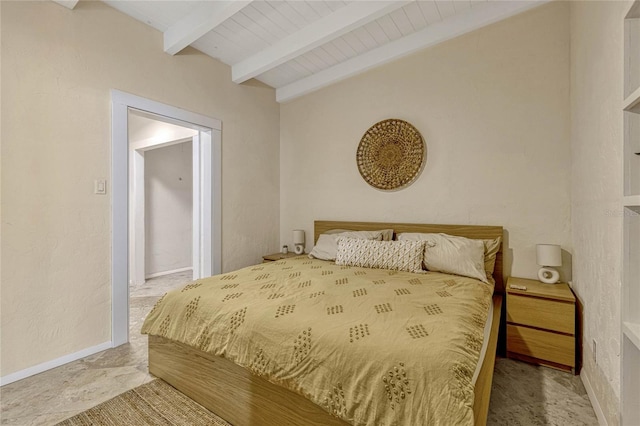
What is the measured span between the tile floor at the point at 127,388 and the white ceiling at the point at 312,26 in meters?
2.68

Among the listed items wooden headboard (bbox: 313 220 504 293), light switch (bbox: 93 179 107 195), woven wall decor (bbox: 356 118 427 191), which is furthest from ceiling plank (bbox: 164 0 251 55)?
wooden headboard (bbox: 313 220 504 293)

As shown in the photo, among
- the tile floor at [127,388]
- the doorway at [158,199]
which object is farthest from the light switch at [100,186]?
the doorway at [158,199]

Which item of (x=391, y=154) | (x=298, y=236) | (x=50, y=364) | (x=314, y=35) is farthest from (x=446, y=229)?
(x=50, y=364)

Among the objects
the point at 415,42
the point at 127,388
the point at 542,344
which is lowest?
the point at 127,388

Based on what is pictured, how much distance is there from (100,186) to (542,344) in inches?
140

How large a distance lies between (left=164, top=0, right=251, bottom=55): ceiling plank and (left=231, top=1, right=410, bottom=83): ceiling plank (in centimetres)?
69

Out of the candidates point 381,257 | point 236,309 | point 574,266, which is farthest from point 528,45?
point 236,309

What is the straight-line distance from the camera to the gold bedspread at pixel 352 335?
3.50ft

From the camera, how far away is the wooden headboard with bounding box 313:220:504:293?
260cm

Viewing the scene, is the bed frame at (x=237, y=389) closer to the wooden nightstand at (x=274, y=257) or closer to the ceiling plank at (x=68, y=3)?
the wooden nightstand at (x=274, y=257)

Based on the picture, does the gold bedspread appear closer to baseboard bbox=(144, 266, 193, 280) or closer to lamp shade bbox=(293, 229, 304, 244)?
lamp shade bbox=(293, 229, 304, 244)

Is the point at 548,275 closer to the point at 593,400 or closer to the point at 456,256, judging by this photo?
the point at 456,256

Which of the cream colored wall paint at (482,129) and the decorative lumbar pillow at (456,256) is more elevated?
the cream colored wall paint at (482,129)

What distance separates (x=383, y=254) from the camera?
256 centimetres
